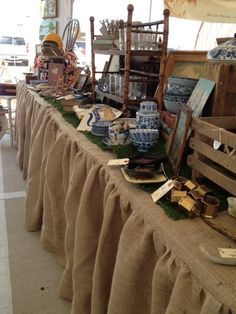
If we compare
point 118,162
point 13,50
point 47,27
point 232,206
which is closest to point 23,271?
point 118,162

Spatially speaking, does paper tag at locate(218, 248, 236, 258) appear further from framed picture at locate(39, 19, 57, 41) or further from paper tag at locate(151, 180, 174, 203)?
framed picture at locate(39, 19, 57, 41)

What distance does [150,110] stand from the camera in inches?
46.0

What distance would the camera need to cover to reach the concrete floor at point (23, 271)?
135cm

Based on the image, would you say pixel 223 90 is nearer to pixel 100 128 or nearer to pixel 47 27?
pixel 100 128

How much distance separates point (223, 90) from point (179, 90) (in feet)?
0.81

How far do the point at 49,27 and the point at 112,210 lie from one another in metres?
3.74

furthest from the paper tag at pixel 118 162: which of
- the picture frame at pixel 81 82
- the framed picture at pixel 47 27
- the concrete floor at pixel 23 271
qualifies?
the framed picture at pixel 47 27

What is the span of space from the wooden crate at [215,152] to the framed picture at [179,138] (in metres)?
0.03

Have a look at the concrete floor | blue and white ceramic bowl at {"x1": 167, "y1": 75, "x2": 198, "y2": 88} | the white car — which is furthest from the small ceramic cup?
the white car

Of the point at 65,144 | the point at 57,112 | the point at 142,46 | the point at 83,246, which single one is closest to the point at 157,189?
the point at 83,246

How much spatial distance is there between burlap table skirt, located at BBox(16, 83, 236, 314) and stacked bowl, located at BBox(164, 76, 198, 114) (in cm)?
33

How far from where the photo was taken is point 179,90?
118 centimetres

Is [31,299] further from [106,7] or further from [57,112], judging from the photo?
[106,7]

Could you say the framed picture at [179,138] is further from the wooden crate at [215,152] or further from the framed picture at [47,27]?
the framed picture at [47,27]
